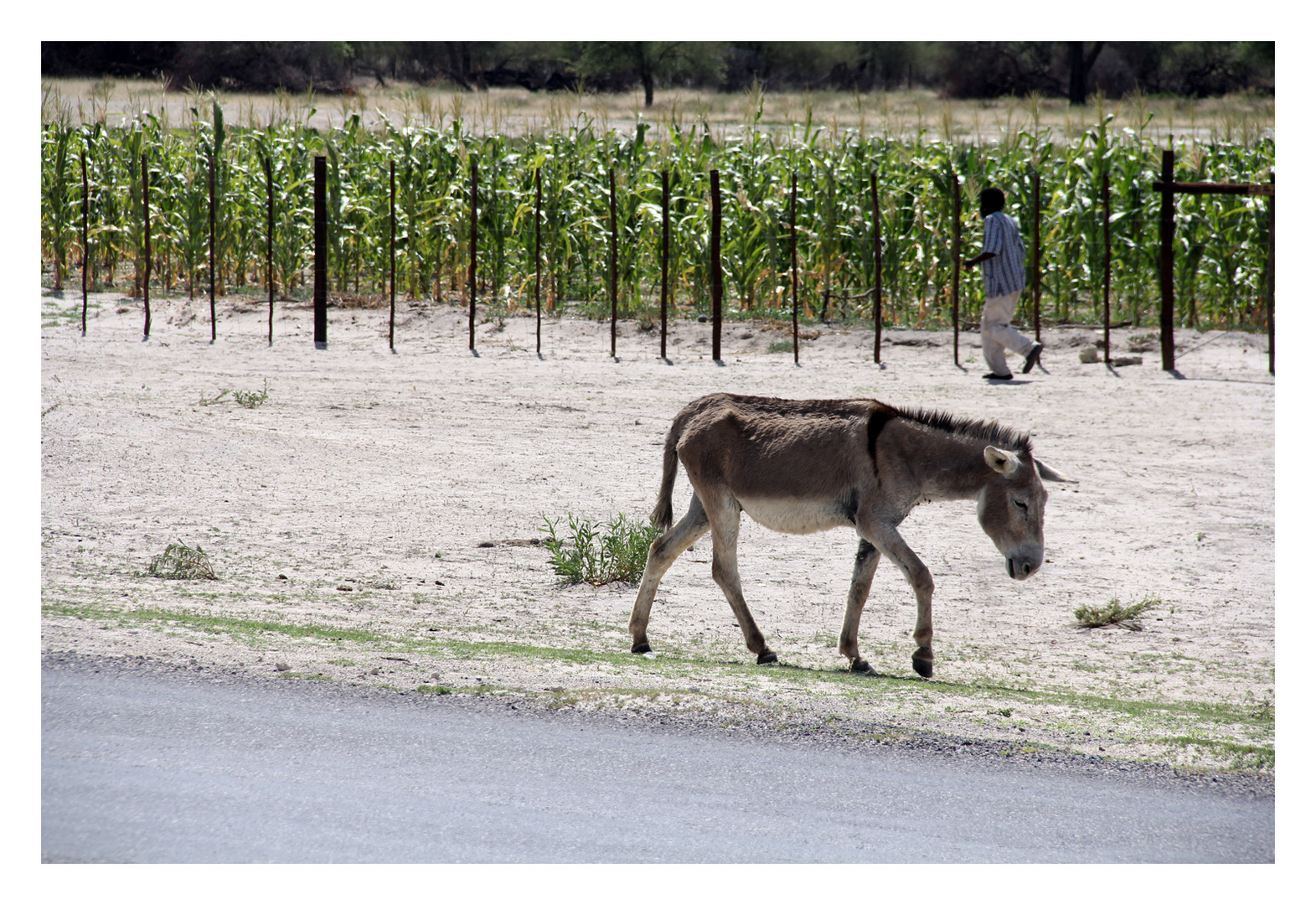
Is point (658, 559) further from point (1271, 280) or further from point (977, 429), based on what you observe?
point (1271, 280)

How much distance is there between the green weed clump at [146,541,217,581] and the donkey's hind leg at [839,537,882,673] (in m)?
4.69

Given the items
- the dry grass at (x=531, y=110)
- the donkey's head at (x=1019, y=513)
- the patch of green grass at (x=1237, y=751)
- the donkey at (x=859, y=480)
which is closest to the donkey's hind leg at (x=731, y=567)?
the donkey at (x=859, y=480)

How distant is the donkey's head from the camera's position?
22.2 feet

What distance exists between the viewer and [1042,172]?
20.2 meters

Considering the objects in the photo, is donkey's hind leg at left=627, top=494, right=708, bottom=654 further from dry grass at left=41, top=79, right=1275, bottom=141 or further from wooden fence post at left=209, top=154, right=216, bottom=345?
dry grass at left=41, top=79, right=1275, bottom=141

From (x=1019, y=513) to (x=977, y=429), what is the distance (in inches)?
22.9

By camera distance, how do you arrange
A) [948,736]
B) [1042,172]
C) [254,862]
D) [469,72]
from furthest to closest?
[469,72]
[1042,172]
[948,736]
[254,862]

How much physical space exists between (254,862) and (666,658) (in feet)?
10.5

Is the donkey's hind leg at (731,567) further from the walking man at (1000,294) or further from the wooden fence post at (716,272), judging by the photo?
the wooden fence post at (716,272)

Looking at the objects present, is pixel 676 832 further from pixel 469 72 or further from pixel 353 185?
pixel 469 72

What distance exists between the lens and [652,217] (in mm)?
20078

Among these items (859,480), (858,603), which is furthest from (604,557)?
(859,480)

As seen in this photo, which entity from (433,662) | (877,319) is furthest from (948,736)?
(877,319)

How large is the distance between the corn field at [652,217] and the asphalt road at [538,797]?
47.3ft
